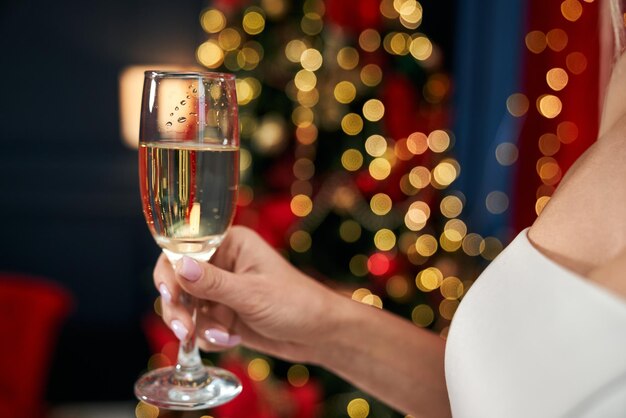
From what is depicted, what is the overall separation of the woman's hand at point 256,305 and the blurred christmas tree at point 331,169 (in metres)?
1.93

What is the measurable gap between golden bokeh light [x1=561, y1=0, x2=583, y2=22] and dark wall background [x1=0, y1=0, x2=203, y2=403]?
221cm

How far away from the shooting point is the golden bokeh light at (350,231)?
3.16 meters

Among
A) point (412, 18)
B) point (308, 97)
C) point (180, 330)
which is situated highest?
point (412, 18)

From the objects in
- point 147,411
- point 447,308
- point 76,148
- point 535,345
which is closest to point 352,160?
point 447,308

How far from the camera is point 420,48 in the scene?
3525 mm

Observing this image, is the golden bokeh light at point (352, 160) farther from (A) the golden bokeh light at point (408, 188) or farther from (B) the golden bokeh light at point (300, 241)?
(A) the golden bokeh light at point (408, 188)

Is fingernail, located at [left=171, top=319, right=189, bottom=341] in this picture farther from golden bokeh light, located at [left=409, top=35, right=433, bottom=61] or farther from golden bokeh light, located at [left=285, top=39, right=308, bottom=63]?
golden bokeh light, located at [left=409, top=35, right=433, bottom=61]

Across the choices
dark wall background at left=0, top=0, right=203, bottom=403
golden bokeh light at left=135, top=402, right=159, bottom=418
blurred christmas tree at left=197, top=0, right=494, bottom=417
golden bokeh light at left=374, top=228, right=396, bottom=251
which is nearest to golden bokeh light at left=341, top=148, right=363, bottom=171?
blurred christmas tree at left=197, top=0, right=494, bottom=417

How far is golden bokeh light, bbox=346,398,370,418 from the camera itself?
3105mm

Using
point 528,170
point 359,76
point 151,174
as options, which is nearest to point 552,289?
point 151,174

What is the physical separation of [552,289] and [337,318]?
56cm

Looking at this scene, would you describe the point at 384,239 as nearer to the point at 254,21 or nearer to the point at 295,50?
the point at 295,50

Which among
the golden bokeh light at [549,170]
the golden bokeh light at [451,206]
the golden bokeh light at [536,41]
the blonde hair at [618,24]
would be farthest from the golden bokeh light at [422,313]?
the blonde hair at [618,24]

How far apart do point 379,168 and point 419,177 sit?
453 millimetres
